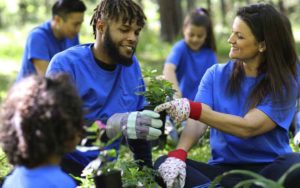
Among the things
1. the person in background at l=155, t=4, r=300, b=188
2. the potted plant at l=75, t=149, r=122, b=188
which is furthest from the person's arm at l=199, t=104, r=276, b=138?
the potted plant at l=75, t=149, r=122, b=188

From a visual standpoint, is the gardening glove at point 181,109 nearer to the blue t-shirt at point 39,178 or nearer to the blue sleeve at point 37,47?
the blue t-shirt at point 39,178

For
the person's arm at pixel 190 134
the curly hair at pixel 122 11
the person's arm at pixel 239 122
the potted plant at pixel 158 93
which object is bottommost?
the person's arm at pixel 190 134

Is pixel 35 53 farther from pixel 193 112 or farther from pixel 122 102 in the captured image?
pixel 193 112

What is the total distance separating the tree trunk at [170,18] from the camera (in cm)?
1206

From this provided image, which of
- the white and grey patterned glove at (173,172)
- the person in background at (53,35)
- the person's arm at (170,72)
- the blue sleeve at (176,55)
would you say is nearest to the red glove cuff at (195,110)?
the white and grey patterned glove at (173,172)

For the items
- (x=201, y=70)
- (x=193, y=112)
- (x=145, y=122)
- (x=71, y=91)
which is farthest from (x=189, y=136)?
(x=201, y=70)

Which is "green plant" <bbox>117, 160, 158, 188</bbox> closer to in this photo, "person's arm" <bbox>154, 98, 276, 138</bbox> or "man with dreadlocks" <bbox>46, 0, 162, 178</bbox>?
"man with dreadlocks" <bbox>46, 0, 162, 178</bbox>

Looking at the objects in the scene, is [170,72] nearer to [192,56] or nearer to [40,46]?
[192,56]

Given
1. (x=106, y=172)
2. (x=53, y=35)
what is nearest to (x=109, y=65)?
(x=106, y=172)

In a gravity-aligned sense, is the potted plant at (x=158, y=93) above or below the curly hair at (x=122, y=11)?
below

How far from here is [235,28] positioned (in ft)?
11.6

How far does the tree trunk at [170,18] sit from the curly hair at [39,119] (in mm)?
10033

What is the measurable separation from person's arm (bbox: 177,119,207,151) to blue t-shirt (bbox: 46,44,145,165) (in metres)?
0.32

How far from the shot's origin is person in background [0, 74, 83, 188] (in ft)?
6.80
